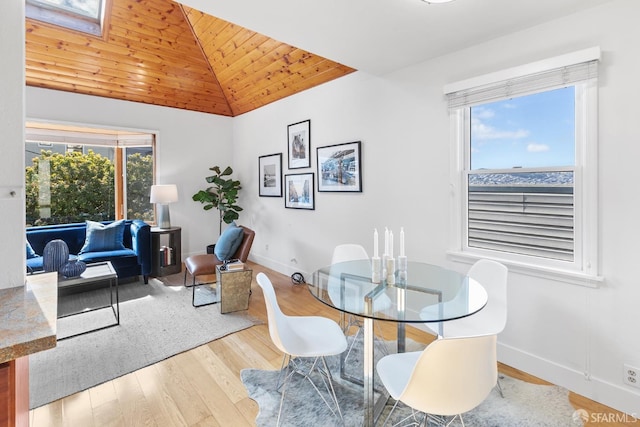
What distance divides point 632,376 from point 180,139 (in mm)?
5866

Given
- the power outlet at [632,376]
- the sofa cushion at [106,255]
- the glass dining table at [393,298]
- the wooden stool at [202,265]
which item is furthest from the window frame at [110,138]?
the power outlet at [632,376]

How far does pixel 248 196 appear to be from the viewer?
17.9 feet

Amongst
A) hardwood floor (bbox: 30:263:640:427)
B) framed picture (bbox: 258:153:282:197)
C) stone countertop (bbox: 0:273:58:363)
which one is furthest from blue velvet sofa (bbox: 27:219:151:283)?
stone countertop (bbox: 0:273:58:363)

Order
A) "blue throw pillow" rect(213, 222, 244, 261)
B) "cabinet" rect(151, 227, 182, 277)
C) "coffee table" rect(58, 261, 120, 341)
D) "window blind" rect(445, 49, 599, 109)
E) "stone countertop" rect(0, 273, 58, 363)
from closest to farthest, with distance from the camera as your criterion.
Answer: "stone countertop" rect(0, 273, 58, 363) < "window blind" rect(445, 49, 599, 109) < "coffee table" rect(58, 261, 120, 341) < "blue throw pillow" rect(213, 222, 244, 261) < "cabinet" rect(151, 227, 182, 277)

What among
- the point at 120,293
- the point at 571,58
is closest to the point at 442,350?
the point at 571,58

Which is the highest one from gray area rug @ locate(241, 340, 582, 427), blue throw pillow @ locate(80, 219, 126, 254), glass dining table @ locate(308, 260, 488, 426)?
blue throw pillow @ locate(80, 219, 126, 254)

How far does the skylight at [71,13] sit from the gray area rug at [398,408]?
4395 mm

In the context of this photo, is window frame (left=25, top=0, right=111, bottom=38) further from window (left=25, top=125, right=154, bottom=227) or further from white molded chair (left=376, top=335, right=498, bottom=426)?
white molded chair (left=376, top=335, right=498, bottom=426)

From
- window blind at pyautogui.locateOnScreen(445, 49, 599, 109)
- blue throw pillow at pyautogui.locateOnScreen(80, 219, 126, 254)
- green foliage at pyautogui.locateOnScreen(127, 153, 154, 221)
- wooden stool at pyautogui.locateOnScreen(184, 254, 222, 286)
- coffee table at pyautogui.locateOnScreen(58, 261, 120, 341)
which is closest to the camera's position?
window blind at pyautogui.locateOnScreen(445, 49, 599, 109)

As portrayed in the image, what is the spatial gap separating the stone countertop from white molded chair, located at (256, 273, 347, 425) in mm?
907

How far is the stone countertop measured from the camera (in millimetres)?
797

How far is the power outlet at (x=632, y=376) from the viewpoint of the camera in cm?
182

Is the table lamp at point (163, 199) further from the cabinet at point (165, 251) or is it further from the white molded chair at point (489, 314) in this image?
the white molded chair at point (489, 314)

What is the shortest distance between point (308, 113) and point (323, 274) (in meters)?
2.58
